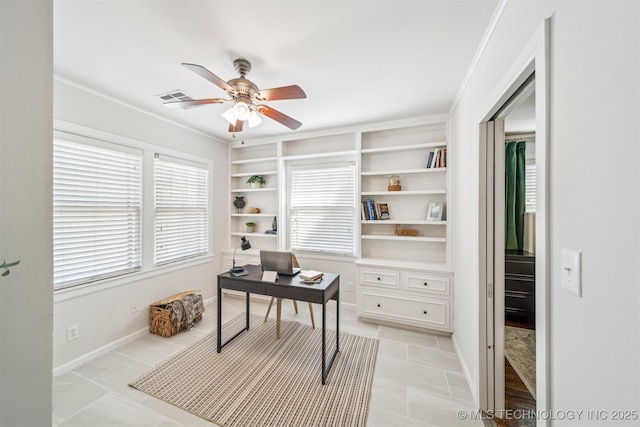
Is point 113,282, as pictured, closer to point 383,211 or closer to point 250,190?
point 250,190

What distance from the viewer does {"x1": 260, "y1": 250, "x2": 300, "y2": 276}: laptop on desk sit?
2.33 m

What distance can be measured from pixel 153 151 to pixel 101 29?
154 centimetres

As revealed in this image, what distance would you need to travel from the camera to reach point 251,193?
13.7ft

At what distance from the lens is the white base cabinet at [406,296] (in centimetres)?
268

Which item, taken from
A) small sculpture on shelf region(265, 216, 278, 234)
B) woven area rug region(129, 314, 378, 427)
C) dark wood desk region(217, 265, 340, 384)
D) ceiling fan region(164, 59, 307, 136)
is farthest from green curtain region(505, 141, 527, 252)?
small sculpture on shelf region(265, 216, 278, 234)

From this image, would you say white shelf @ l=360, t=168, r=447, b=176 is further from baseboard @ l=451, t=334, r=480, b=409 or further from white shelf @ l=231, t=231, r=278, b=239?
baseboard @ l=451, t=334, r=480, b=409

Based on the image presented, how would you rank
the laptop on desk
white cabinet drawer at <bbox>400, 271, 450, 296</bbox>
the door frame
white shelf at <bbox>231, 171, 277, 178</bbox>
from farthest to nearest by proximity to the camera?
white shelf at <bbox>231, 171, 277, 178</bbox>
white cabinet drawer at <bbox>400, 271, 450, 296</bbox>
the laptop on desk
the door frame

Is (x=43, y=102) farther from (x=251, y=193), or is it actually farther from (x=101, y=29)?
(x=251, y=193)

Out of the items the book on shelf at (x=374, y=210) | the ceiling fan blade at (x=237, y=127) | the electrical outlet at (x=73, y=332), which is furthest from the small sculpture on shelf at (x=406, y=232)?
the electrical outlet at (x=73, y=332)

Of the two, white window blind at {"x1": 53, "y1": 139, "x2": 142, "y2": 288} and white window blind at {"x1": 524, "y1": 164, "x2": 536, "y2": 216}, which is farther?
white window blind at {"x1": 524, "y1": 164, "x2": 536, "y2": 216}
